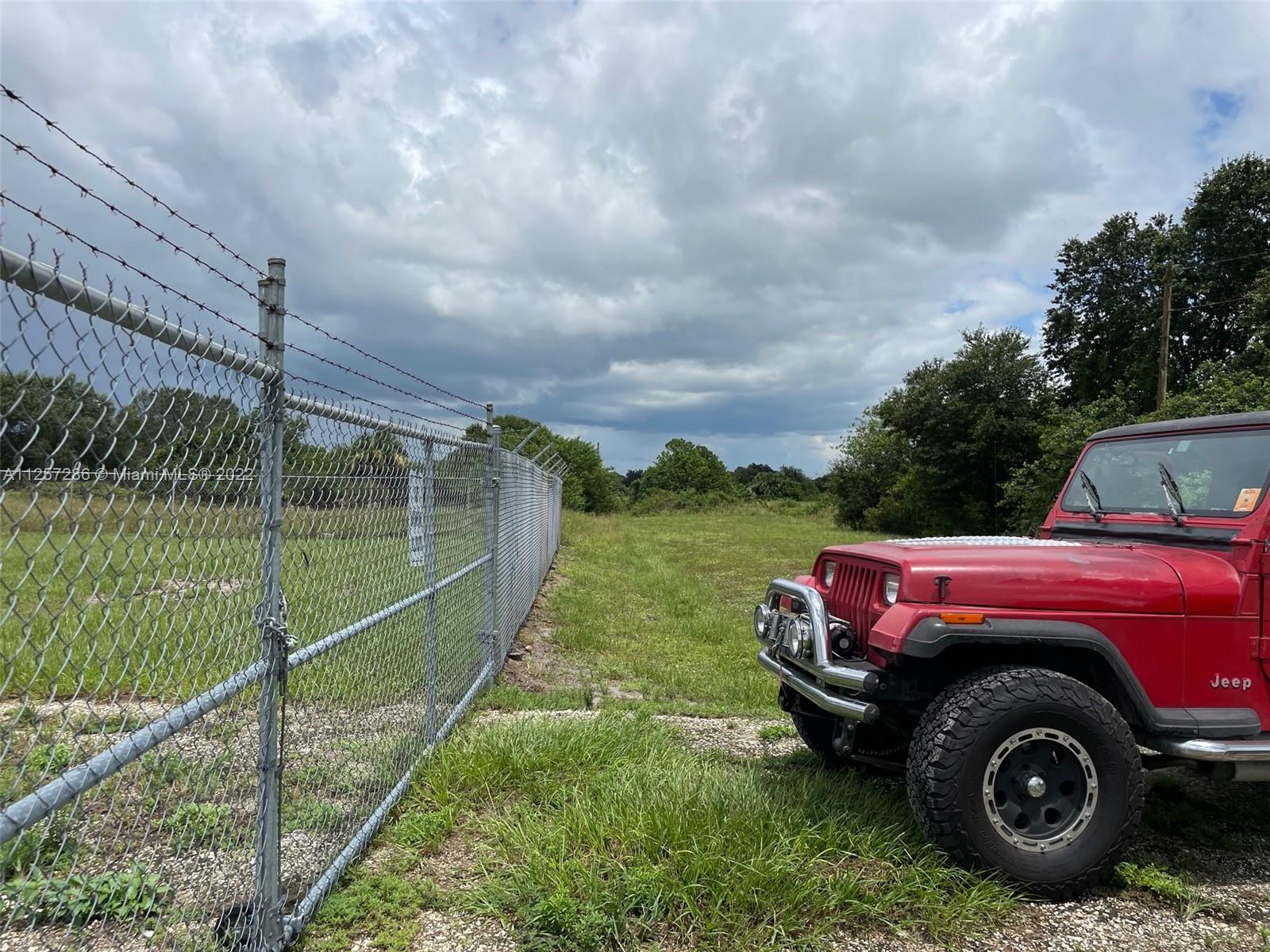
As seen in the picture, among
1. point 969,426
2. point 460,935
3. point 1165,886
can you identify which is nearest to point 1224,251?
point 969,426

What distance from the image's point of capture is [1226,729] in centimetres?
372

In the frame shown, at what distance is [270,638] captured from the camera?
2.72 metres

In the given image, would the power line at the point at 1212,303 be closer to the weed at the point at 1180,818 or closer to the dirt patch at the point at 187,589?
the weed at the point at 1180,818

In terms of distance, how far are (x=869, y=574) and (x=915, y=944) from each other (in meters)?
1.63

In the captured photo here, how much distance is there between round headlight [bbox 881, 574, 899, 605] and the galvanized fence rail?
2381 millimetres

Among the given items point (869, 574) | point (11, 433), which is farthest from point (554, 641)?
point (11, 433)

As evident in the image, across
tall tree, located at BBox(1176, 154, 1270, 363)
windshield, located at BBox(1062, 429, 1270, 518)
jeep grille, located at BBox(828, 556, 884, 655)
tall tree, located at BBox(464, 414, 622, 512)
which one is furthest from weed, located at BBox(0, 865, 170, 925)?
tall tree, located at BBox(464, 414, 622, 512)

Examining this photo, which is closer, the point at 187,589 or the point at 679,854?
the point at 187,589

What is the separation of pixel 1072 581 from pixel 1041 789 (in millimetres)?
909

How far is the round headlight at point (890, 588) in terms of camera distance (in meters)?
3.92

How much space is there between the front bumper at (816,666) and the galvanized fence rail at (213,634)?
199cm

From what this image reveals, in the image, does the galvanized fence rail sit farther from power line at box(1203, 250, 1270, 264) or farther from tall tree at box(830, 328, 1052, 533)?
power line at box(1203, 250, 1270, 264)

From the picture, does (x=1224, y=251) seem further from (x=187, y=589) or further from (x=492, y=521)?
(x=187, y=589)

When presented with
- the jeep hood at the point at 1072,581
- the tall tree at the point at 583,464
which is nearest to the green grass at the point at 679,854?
the jeep hood at the point at 1072,581
